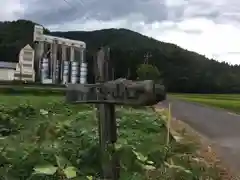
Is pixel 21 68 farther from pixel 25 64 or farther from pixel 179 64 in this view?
pixel 179 64

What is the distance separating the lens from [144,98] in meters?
2.24

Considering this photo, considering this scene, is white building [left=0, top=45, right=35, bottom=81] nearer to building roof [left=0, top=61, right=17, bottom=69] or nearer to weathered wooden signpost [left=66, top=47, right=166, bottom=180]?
building roof [left=0, top=61, right=17, bottom=69]

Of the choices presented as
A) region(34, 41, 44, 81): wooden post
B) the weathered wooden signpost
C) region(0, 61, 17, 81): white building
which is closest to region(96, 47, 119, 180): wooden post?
the weathered wooden signpost

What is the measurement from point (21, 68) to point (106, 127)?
31.8 meters

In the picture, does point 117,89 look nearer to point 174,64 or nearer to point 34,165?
point 34,165

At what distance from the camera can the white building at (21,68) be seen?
33494 mm

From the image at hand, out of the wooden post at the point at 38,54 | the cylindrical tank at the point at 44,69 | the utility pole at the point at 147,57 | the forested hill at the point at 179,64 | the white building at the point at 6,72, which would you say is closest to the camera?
the utility pole at the point at 147,57

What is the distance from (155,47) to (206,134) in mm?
14226

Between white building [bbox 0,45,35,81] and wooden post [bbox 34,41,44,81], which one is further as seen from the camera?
white building [bbox 0,45,35,81]

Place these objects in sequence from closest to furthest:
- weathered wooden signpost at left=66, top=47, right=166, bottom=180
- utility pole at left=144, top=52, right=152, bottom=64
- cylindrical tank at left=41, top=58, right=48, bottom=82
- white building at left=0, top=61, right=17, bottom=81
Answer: weathered wooden signpost at left=66, top=47, right=166, bottom=180, utility pole at left=144, top=52, right=152, bottom=64, cylindrical tank at left=41, top=58, right=48, bottom=82, white building at left=0, top=61, right=17, bottom=81

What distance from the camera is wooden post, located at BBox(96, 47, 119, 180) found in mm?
2635

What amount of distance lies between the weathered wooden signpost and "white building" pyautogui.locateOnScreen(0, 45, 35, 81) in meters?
30.5

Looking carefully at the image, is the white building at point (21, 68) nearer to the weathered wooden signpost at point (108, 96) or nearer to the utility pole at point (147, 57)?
the utility pole at point (147, 57)

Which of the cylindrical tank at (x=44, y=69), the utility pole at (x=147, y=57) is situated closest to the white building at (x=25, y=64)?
the cylindrical tank at (x=44, y=69)
